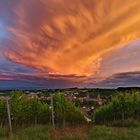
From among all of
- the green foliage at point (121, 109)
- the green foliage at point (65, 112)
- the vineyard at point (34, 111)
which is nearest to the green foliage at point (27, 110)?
the vineyard at point (34, 111)

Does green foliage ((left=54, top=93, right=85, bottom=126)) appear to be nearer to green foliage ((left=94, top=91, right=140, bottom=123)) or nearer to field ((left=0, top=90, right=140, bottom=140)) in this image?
field ((left=0, top=90, right=140, bottom=140))

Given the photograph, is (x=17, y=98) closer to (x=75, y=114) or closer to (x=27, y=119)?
(x=27, y=119)

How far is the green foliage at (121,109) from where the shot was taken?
882 inches

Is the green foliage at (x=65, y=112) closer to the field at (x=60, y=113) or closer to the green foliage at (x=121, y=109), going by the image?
the field at (x=60, y=113)

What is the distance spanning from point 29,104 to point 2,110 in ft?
6.29

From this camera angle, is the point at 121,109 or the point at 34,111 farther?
the point at 121,109

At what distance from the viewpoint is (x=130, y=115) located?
2234cm

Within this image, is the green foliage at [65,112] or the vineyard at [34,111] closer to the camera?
the vineyard at [34,111]

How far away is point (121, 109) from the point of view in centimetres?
2256

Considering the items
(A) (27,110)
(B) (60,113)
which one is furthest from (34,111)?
(B) (60,113)

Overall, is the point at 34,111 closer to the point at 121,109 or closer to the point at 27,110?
the point at 27,110

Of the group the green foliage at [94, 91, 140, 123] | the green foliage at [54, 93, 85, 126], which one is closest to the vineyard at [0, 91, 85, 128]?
the green foliage at [54, 93, 85, 126]

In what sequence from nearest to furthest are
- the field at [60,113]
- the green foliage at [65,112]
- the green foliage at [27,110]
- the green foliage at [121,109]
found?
the field at [60,113]
the green foliage at [27,110]
the green foliage at [65,112]
the green foliage at [121,109]

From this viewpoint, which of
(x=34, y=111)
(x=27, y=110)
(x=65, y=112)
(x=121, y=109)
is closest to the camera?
(x=27, y=110)
